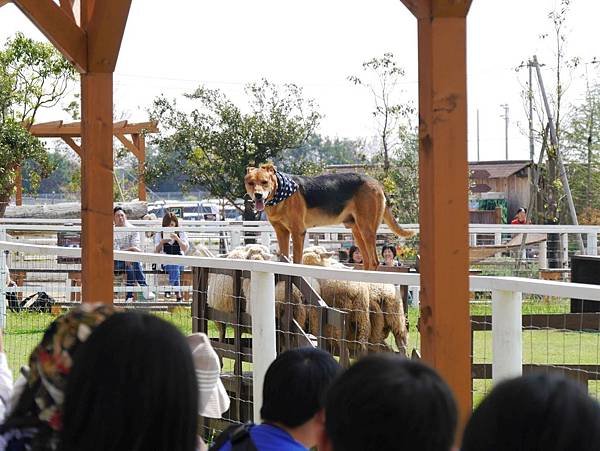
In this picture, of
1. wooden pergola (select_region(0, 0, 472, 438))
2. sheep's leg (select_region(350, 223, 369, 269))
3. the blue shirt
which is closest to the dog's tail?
sheep's leg (select_region(350, 223, 369, 269))

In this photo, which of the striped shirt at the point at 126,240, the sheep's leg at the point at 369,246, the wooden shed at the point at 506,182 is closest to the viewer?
the sheep's leg at the point at 369,246

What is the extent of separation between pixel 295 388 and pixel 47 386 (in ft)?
2.95

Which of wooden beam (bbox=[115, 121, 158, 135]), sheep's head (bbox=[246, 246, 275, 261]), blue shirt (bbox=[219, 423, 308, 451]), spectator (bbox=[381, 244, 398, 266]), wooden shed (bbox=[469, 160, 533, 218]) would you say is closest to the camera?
blue shirt (bbox=[219, 423, 308, 451])

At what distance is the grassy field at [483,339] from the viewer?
7918 millimetres

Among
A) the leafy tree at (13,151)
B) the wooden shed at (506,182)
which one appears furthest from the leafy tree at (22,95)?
the wooden shed at (506,182)

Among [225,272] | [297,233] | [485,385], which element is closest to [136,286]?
[297,233]

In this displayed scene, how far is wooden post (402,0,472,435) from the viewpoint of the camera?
11.4ft

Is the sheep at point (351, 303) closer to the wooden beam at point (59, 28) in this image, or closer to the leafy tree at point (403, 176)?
the wooden beam at point (59, 28)

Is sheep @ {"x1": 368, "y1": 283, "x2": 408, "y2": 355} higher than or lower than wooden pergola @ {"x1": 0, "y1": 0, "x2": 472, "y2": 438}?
lower

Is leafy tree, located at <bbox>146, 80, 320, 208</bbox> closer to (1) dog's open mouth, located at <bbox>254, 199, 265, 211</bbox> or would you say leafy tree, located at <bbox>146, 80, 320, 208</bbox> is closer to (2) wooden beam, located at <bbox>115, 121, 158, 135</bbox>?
(2) wooden beam, located at <bbox>115, 121, 158, 135</bbox>

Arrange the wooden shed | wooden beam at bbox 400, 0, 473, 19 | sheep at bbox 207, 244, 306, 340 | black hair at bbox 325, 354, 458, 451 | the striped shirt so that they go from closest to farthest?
1. black hair at bbox 325, 354, 458, 451
2. wooden beam at bbox 400, 0, 473, 19
3. sheep at bbox 207, 244, 306, 340
4. the striped shirt
5. the wooden shed

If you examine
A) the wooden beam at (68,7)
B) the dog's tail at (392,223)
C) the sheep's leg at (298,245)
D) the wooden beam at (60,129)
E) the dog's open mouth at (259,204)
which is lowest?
the sheep's leg at (298,245)

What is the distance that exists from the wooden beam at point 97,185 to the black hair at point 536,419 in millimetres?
3597

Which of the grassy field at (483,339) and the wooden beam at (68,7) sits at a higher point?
the wooden beam at (68,7)
